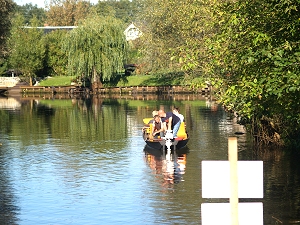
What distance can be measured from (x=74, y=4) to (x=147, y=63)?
76.8 metres

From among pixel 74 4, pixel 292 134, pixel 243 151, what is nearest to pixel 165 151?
pixel 243 151

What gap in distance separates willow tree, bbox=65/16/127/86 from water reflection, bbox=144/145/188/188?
1995 inches

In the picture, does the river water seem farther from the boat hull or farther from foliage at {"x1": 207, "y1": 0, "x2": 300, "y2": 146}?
foliage at {"x1": 207, "y1": 0, "x2": 300, "y2": 146}

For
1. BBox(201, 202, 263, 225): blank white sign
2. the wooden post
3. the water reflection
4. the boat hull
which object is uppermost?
the wooden post

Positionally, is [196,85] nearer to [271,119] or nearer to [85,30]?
[271,119]

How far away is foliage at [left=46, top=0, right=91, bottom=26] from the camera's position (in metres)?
148

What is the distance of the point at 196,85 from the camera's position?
1973 centimetres

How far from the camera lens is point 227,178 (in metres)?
5.65

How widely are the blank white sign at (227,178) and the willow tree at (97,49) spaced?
73132 mm

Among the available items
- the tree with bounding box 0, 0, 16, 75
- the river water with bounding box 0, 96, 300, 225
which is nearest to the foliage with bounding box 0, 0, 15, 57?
the tree with bounding box 0, 0, 16, 75

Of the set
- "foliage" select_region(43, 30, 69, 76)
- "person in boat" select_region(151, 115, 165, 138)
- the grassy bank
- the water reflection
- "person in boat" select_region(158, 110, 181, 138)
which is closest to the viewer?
the water reflection

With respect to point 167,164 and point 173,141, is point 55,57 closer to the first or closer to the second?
point 173,141

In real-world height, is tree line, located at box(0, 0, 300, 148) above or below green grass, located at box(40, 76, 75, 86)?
above

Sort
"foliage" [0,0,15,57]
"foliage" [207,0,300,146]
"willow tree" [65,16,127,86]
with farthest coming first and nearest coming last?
1. "willow tree" [65,16,127,86]
2. "foliage" [0,0,15,57]
3. "foliage" [207,0,300,146]
